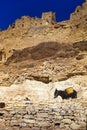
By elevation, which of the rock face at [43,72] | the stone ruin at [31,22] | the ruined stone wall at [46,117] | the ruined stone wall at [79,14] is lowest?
the ruined stone wall at [46,117]

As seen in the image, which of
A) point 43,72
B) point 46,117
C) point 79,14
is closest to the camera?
point 46,117

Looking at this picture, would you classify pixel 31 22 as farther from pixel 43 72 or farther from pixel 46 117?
pixel 46 117

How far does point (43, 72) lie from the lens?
3150 centimetres

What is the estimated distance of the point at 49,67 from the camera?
3189 cm

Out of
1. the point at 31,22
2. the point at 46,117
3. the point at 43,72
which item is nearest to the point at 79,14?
the point at 31,22

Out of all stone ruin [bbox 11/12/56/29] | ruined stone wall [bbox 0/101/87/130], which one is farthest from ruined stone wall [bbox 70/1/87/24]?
ruined stone wall [bbox 0/101/87/130]

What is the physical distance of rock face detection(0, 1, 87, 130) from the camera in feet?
70.7

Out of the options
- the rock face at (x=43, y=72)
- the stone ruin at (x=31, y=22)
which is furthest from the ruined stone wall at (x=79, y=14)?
the stone ruin at (x=31, y=22)

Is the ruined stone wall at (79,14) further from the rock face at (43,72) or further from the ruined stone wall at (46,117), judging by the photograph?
the ruined stone wall at (46,117)

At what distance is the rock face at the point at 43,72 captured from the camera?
2155 cm

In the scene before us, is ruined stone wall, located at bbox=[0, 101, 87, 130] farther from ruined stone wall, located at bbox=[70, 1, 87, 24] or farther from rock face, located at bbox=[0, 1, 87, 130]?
ruined stone wall, located at bbox=[70, 1, 87, 24]

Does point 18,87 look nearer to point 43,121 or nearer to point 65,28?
point 43,121

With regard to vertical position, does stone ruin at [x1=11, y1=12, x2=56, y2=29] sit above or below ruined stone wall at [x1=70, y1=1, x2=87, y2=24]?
above

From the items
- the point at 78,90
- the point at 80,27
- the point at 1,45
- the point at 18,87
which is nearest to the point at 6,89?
the point at 18,87
